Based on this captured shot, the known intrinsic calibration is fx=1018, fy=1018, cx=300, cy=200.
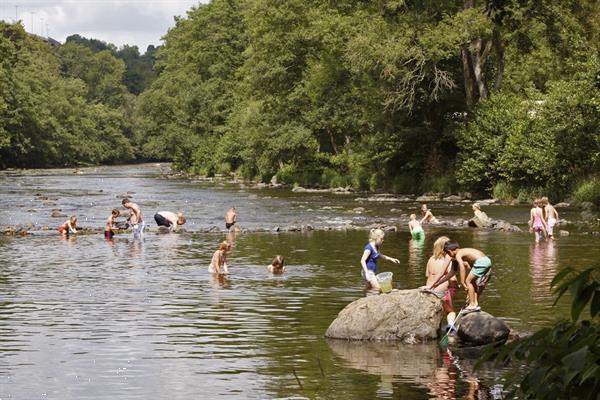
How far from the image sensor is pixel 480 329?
51.8 feet

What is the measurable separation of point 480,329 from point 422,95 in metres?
42.0

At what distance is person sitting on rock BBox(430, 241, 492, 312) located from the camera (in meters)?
17.0

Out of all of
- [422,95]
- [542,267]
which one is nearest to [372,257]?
[542,267]

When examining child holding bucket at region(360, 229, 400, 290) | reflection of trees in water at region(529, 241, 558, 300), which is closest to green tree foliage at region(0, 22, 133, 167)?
reflection of trees in water at region(529, 241, 558, 300)

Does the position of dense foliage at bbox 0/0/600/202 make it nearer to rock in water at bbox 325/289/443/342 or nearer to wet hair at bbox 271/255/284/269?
wet hair at bbox 271/255/284/269

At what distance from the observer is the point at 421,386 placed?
44.3 ft

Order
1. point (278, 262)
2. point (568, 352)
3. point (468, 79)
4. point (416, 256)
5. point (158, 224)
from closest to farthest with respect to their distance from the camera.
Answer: point (568, 352), point (278, 262), point (416, 256), point (158, 224), point (468, 79)

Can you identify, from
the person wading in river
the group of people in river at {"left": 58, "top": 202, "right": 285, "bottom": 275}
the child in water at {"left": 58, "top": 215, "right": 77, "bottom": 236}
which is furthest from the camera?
the child in water at {"left": 58, "top": 215, "right": 77, "bottom": 236}

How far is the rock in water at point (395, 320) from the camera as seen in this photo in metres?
16.6

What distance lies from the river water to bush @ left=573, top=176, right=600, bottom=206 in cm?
979

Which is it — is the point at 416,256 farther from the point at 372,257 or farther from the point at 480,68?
the point at 480,68

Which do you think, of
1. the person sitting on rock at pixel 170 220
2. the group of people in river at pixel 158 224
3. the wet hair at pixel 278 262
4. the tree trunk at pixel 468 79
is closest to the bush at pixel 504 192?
the tree trunk at pixel 468 79

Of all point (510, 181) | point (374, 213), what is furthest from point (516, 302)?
point (510, 181)

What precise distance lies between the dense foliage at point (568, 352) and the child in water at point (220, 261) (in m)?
20.1
